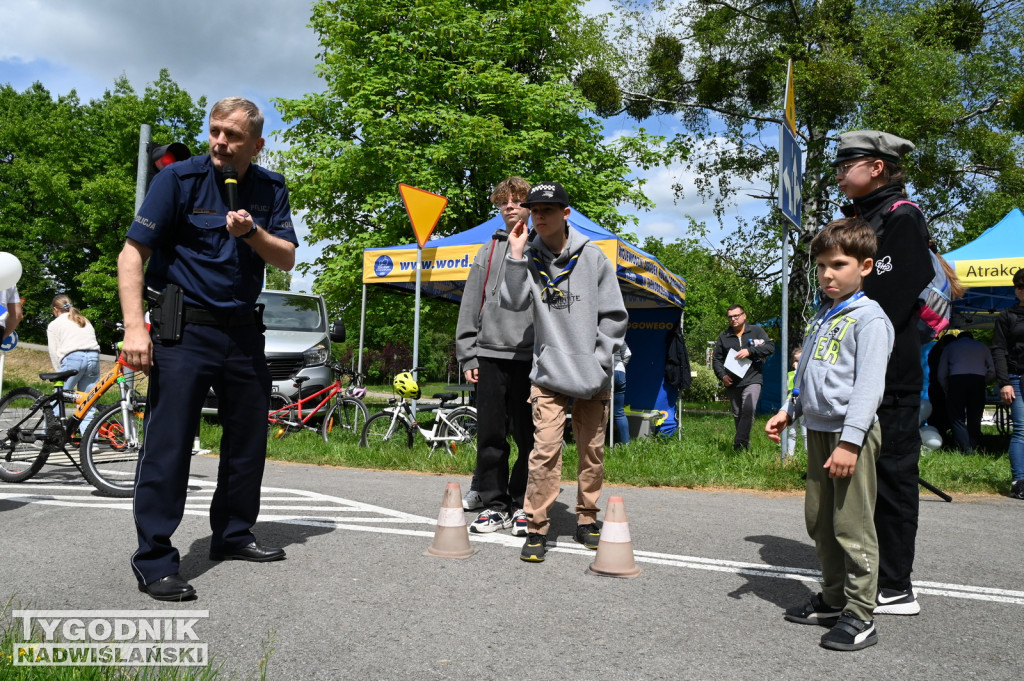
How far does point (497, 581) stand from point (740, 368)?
707 cm

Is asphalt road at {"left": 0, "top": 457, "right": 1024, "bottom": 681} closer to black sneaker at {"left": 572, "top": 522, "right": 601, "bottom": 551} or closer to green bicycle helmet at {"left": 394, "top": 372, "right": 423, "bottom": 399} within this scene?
black sneaker at {"left": 572, "top": 522, "right": 601, "bottom": 551}

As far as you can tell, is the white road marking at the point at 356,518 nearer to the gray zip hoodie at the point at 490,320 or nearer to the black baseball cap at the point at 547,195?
the gray zip hoodie at the point at 490,320

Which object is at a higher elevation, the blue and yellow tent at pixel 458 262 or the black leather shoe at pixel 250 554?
the blue and yellow tent at pixel 458 262

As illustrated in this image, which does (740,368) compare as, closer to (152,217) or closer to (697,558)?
(697,558)

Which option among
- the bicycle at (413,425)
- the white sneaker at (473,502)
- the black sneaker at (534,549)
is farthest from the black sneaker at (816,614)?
the bicycle at (413,425)

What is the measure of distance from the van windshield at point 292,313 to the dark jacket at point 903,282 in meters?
10.6

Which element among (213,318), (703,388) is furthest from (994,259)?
(703,388)

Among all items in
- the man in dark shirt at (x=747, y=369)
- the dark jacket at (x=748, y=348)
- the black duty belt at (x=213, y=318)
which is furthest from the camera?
the dark jacket at (x=748, y=348)

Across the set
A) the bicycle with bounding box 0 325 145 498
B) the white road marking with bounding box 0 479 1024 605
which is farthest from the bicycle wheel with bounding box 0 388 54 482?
the white road marking with bounding box 0 479 1024 605

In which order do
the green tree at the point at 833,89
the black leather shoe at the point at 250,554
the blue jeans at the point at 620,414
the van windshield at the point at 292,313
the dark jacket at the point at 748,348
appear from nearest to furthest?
the black leather shoe at the point at 250,554 < the dark jacket at the point at 748,348 < the blue jeans at the point at 620,414 < the van windshield at the point at 292,313 < the green tree at the point at 833,89

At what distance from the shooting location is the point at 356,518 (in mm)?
5148

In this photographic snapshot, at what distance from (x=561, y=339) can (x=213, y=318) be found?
183cm

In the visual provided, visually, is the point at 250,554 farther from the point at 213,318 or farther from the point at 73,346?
the point at 73,346

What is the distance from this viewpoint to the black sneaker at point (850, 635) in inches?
113
